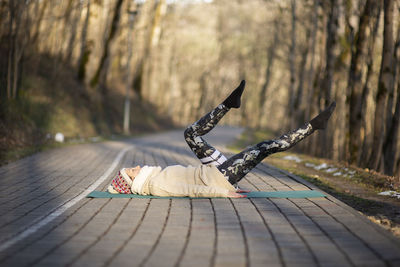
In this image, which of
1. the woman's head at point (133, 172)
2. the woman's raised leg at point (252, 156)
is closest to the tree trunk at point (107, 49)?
the woman's head at point (133, 172)

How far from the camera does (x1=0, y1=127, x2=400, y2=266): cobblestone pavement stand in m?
4.53

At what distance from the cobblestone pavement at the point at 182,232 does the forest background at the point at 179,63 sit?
27.1ft

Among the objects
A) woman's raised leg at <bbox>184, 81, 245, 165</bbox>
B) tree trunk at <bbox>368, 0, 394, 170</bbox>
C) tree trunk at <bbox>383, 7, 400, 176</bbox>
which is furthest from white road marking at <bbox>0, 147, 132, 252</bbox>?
tree trunk at <bbox>383, 7, 400, 176</bbox>

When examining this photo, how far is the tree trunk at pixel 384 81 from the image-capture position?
46.4 ft

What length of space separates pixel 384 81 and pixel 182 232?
10683 mm

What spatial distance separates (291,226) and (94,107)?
2569 cm

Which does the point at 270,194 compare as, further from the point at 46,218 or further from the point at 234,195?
the point at 46,218

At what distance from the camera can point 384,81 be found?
14.4 m

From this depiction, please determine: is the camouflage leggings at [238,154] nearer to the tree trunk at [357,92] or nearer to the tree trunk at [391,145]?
the tree trunk at [391,145]

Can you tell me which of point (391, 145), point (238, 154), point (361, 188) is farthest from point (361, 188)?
point (391, 145)

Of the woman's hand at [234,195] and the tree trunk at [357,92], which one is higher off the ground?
the tree trunk at [357,92]

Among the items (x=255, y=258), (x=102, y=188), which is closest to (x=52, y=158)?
(x=102, y=188)

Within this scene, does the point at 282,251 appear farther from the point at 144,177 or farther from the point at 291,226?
the point at 144,177

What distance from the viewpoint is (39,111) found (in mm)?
21859
